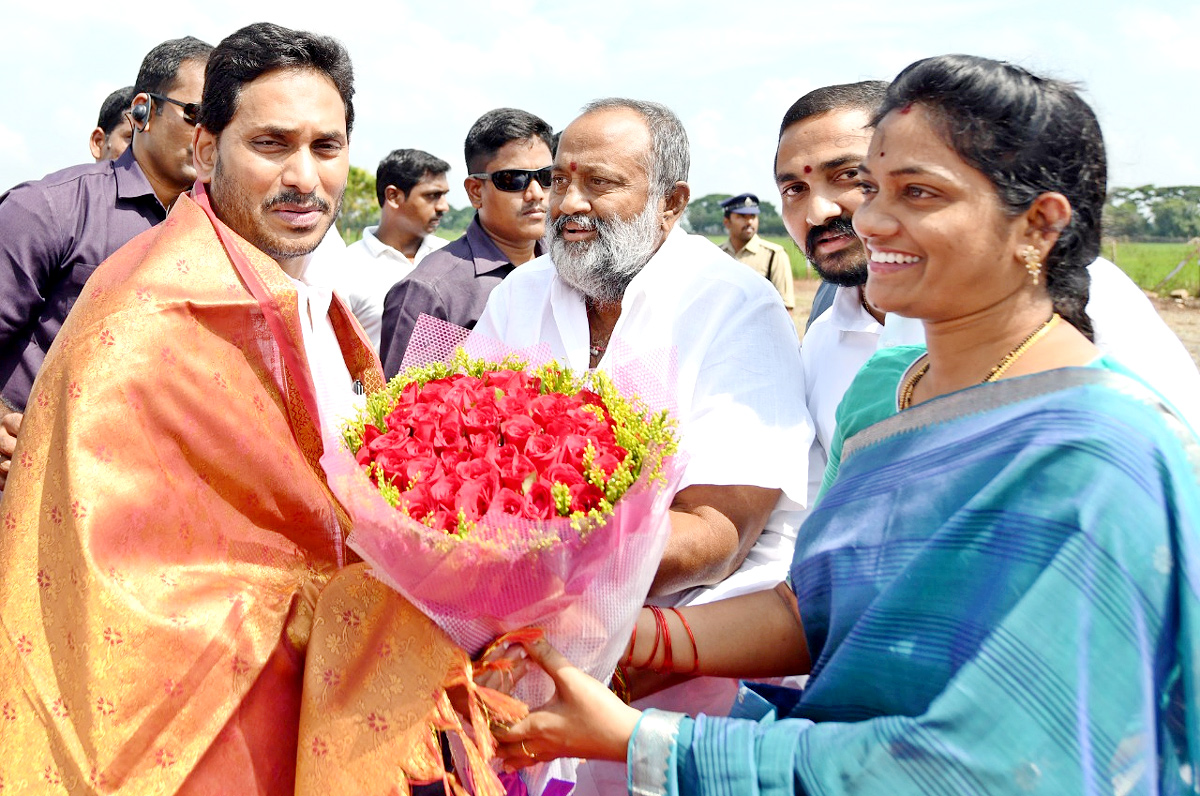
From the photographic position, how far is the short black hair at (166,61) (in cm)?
483

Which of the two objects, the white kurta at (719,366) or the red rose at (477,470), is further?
the white kurta at (719,366)

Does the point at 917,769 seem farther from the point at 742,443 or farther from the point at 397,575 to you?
the point at 742,443

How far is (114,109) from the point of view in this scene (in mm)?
7121

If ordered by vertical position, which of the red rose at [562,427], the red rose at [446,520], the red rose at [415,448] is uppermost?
the red rose at [562,427]

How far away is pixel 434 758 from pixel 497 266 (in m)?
4.08

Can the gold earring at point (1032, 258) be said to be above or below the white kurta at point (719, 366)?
above

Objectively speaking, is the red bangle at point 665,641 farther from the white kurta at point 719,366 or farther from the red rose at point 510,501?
the red rose at point 510,501

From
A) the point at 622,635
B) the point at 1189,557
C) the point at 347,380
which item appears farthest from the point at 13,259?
the point at 1189,557

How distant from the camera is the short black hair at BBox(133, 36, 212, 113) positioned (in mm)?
4828

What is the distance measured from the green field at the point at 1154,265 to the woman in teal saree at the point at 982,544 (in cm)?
1558

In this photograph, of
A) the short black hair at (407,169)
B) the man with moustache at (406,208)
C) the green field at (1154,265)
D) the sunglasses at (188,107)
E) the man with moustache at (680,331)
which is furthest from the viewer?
the green field at (1154,265)

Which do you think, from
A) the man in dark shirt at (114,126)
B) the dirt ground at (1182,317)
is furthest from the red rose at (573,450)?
the dirt ground at (1182,317)

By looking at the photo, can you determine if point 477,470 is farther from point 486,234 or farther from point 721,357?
point 486,234

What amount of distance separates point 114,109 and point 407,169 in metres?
2.41
